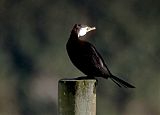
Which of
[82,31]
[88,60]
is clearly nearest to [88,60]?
[88,60]

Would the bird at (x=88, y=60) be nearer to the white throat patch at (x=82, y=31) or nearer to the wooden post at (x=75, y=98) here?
the white throat patch at (x=82, y=31)

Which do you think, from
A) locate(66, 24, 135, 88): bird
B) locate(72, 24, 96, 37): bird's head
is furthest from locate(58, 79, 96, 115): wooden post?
locate(72, 24, 96, 37): bird's head

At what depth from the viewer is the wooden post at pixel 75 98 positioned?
274 centimetres

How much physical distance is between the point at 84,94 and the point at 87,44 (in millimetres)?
1328

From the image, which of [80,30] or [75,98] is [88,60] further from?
[75,98]

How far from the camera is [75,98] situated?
2750 mm

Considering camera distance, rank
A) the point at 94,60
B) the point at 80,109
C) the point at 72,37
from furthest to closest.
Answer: the point at 72,37
the point at 94,60
the point at 80,109

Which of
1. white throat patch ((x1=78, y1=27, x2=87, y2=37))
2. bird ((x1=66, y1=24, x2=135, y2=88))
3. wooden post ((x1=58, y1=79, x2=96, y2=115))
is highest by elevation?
white throat patch ((x1=78, y1=27, x2=87, y2=37))

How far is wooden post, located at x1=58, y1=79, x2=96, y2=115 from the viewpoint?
2.74 meters

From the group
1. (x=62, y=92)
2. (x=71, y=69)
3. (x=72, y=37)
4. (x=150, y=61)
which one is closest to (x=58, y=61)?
(x=71, y=69)

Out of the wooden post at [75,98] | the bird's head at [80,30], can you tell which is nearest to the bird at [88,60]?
the bird's head at [80,30]

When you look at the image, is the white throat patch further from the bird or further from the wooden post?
the wooden post

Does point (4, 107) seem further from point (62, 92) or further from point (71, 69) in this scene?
point (62, 92)

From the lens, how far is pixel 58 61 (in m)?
13.0
